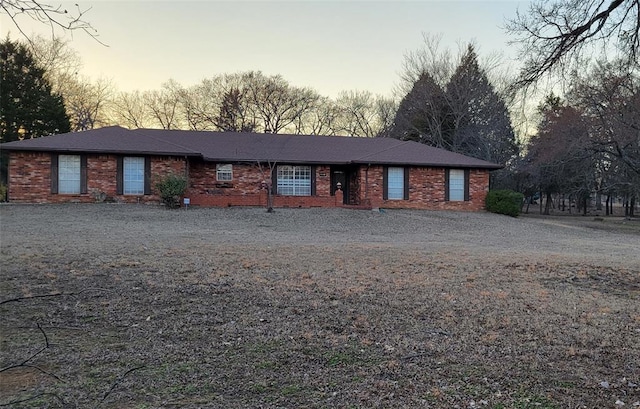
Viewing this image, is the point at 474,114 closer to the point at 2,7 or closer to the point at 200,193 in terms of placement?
the point at 200,193

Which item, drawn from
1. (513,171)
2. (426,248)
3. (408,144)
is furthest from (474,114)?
(426,248)

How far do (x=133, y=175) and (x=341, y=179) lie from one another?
1057 centimetres

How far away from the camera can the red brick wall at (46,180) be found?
808 inches

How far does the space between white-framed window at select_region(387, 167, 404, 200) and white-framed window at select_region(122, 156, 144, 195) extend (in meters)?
12.0

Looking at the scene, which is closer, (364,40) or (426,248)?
(426,248)

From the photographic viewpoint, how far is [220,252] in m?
9.70

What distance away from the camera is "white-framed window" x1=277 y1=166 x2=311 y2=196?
24.1 metres

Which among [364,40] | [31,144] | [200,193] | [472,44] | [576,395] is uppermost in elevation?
[472,44]

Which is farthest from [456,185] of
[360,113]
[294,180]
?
[360,113]

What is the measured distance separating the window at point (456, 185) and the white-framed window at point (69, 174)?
18122 mm

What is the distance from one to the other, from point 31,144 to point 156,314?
19.4m

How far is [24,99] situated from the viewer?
1332 inches

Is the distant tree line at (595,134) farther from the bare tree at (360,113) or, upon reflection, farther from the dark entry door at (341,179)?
the bare tree at (360,113)

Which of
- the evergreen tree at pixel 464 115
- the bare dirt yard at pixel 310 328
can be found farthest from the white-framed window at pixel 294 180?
the evergreen tree at pixel 464 115
